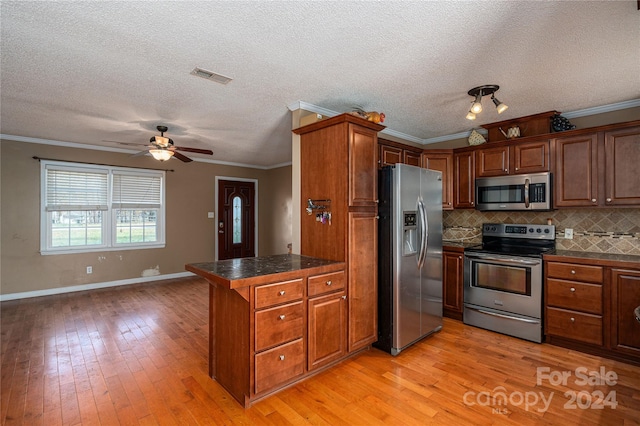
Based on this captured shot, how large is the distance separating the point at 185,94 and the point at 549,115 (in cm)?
408

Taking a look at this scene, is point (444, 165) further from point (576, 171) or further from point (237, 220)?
point (237, 220)

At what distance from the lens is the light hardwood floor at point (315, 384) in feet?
6.70

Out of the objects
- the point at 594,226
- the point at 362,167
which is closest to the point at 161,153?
the point at 362,167

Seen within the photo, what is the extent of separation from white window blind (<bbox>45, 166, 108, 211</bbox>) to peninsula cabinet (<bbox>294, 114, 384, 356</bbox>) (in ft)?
14.3

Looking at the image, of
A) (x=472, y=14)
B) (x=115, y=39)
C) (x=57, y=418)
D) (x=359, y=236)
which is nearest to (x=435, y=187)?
(x=359, y=236)

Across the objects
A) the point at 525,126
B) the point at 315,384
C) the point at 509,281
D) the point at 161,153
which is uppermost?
the point at 525,126

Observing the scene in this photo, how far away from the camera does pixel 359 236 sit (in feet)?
9.28

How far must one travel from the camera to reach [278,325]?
7.35 feet

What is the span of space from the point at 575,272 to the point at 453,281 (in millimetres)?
1222

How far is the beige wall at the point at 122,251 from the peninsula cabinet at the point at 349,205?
13.7 feet

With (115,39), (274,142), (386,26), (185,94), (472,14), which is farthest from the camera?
(274,142)

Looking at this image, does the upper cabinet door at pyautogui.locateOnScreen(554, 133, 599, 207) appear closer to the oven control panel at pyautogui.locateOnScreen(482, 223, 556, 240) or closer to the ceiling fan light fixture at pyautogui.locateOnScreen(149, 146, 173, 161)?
the oven control panel at pyautogui.locateOnScreen(482, 223, 556, 240)

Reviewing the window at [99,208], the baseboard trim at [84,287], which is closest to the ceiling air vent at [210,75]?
the window at [99,208]

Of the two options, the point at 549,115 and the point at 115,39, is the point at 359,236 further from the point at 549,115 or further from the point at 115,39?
the point at 549,115
